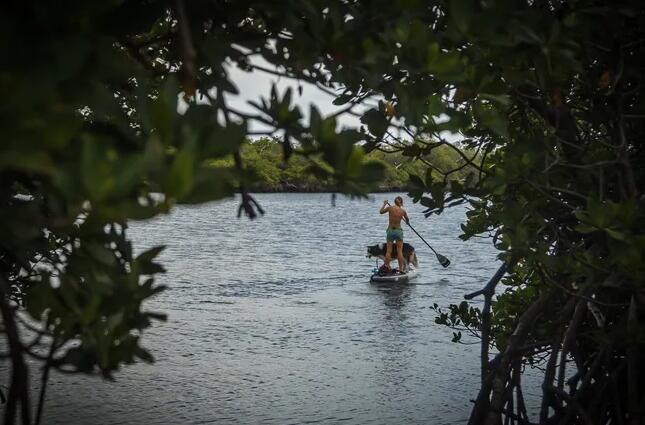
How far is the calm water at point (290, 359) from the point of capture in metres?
7.38

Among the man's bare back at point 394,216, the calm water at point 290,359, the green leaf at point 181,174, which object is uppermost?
the green leaf at point 181,174

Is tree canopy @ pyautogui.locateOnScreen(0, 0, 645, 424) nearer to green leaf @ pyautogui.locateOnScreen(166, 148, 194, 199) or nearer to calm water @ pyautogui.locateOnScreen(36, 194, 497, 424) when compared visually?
green leaf @ pyautogui.locateOnScreen(166, 148, 194, 199)

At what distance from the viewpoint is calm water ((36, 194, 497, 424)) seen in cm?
738

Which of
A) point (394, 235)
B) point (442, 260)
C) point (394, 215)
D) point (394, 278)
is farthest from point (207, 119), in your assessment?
point (394, 215)

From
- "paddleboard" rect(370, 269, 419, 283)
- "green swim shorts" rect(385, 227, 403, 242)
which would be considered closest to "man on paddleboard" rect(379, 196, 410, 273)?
"green swim shorts" rect(385, 227, 403, 242)

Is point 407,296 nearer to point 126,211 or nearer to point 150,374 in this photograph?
point 150,374

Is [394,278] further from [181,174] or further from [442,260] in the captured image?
[181,174]

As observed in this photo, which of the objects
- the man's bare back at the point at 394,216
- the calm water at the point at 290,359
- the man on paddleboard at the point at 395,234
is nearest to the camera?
the calm water at the point at 290,359

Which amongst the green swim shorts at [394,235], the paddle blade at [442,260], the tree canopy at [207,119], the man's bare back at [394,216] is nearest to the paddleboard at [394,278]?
the green swim shorts at [394,235]

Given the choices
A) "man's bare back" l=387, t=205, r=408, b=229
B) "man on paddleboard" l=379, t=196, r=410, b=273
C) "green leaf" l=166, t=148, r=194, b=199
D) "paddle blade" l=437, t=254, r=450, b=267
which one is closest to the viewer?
"green leaf" l=166, t=148, r=194, b=199

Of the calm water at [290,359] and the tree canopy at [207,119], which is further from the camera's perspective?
the calm water at [290,359]

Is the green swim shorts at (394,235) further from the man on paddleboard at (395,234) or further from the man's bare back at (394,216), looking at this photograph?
the man's bare back at (394,216)

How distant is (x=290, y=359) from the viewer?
9375 millimetres

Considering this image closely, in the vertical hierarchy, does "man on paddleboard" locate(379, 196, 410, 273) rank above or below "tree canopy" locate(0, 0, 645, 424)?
below
